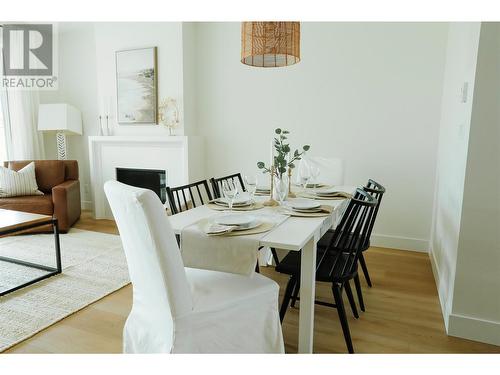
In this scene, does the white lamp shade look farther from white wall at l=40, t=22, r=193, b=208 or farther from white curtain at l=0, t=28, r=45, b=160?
white wall at l=40, t=22, r=193, b=208

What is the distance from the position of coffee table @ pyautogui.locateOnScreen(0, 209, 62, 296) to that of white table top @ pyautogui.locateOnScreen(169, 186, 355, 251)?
1439 millimetres

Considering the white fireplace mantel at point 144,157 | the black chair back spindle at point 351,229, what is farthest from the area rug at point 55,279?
the black chair back spindle at point 351,229

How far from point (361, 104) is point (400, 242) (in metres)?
1.46

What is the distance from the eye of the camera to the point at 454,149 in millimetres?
2332

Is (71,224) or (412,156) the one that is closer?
(412,156)

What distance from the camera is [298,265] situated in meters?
1.90

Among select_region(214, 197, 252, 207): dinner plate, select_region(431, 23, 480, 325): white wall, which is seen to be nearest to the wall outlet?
select_region(431, 23, 480, 325): white wall

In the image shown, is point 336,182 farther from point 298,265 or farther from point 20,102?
point 20,102

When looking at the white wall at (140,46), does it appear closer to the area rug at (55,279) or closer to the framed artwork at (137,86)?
the framed artwork at (137,86)

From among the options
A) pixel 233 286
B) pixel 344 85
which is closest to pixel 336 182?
pixel 344 85

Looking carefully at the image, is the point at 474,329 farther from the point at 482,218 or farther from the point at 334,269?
the point at 334,269

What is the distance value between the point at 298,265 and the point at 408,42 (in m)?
2.62

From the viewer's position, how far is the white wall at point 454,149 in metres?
1.97

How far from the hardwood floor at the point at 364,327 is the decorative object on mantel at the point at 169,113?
225 centimetres
